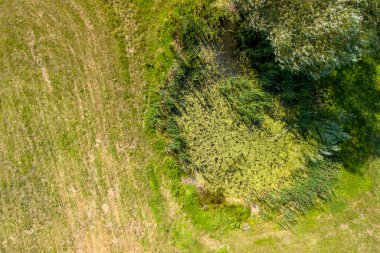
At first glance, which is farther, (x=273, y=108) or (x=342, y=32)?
(x=273, y=108)

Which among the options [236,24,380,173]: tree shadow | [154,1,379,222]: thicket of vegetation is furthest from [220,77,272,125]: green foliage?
[236,24,380,173]: tree shadow

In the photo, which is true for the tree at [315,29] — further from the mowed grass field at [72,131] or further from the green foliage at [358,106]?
the mowed grass field at [72,131]

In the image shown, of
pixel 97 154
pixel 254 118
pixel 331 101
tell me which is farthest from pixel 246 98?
pixel 97 154

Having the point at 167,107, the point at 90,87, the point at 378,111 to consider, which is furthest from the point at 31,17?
the point at 378,111

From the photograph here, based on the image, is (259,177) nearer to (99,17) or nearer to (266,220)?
(266,220)

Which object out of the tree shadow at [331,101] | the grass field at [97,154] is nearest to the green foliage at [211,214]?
the grass field at [97,154]

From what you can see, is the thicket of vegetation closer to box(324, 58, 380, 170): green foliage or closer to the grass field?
box(324, 58, 380, 170): green foliage
